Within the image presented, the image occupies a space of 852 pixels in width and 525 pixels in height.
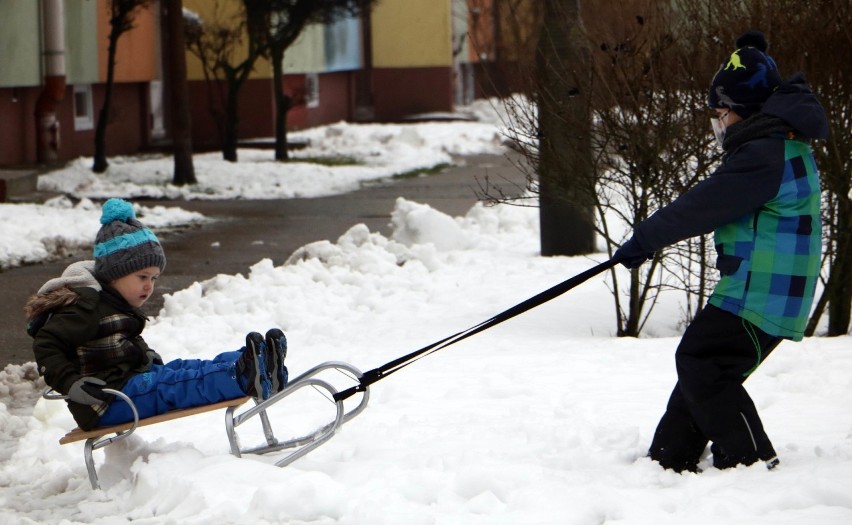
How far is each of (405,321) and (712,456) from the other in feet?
14.6

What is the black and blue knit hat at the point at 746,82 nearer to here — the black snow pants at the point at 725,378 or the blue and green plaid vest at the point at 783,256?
the blue and green plaid vest at the point at 783,256

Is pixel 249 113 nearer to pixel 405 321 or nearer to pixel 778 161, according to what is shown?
pixel 405 321

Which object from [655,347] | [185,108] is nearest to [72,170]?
[185,108]

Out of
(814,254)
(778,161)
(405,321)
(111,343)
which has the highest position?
(778,161)

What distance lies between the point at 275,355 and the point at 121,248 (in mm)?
A: 780

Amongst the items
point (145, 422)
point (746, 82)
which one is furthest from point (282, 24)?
point (746, 82)

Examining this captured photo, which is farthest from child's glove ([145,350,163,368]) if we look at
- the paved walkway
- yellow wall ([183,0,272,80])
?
yellow wall ([183,0,272,80])

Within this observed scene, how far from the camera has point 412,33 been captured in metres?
39.6

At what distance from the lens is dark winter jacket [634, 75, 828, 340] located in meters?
4.53

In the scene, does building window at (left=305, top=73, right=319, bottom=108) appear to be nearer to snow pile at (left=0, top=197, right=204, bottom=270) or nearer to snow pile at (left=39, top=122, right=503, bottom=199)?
snow pile at (left=39, top=122, right=503, bottom=199)

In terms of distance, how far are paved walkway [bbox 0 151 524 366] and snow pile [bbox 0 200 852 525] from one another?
117 cm

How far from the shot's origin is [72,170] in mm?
20375

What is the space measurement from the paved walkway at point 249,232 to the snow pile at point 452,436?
3.85 feet

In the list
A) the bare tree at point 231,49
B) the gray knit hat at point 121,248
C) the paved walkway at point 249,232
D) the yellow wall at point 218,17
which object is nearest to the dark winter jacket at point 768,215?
the gray knit hat at point 121,248
